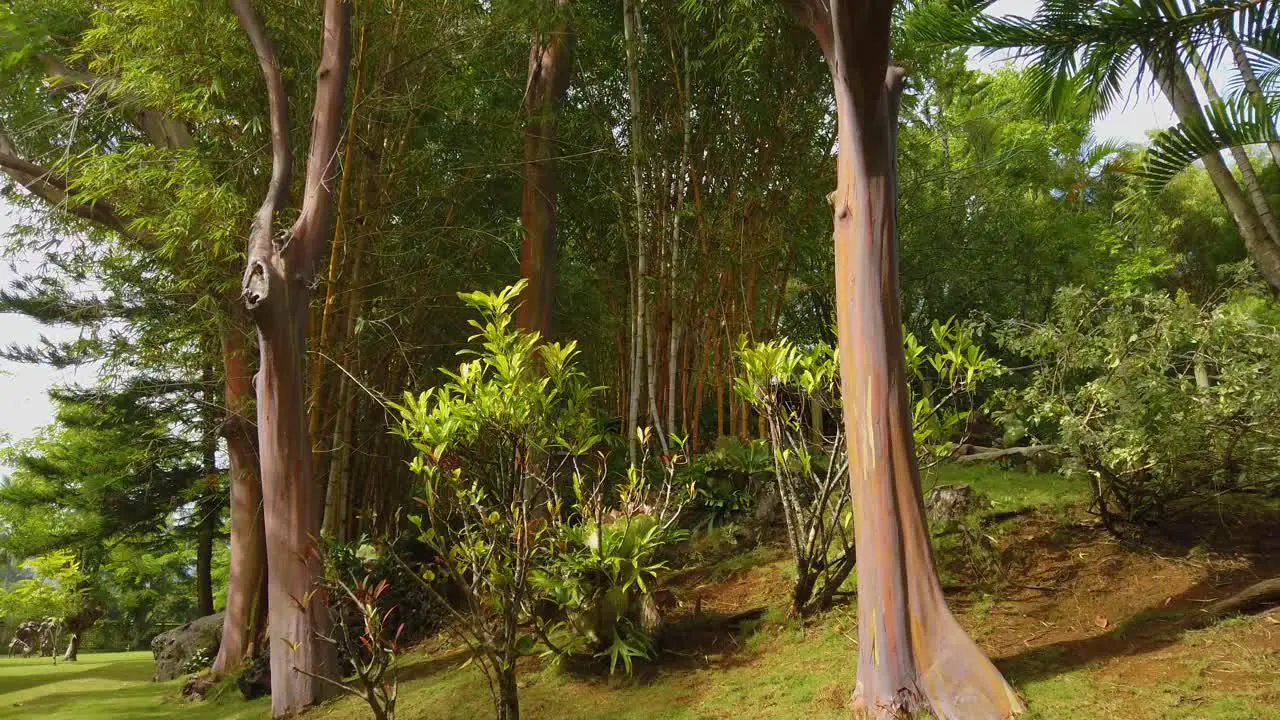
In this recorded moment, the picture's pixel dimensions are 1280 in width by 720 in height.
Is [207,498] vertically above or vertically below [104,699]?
above

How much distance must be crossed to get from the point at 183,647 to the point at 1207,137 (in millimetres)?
6908

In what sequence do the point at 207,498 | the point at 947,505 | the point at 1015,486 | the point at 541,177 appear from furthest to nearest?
the point at 207,498 < the point at 541,177 < the point at 1015,486 < the point at 947,505

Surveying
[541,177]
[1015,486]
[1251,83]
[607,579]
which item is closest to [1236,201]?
[1251,83]

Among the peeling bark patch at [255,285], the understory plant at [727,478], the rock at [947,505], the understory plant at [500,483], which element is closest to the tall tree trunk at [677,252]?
the understory plant at [727,478]

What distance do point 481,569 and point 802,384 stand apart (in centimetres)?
162

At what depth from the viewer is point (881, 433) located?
2611 mm

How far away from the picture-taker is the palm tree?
3.17 m

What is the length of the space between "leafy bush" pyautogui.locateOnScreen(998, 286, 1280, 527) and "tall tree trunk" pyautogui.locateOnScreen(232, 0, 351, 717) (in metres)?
3.66

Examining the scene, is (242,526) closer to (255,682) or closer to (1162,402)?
(255,682)

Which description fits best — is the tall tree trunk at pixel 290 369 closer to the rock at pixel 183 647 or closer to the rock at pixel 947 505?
the rock at pixel 183 647

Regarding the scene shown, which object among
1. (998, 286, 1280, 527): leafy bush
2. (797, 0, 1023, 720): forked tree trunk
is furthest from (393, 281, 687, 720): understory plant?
(998, 286, 1280, 527): leafy bush

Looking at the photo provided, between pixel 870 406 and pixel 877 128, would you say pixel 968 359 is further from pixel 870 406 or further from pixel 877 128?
pixel 877 128

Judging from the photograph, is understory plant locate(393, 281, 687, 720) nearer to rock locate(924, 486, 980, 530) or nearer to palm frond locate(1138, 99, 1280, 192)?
rock locate(924, 486, 980, 530)

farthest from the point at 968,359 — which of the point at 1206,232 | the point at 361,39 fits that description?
the point at 1206,232
